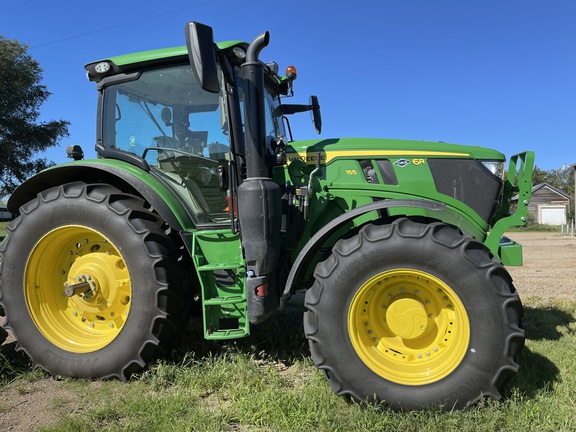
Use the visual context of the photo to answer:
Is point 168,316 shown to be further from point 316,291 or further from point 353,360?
point 353,360

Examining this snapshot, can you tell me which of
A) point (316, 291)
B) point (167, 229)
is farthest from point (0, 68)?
point (316, 291)

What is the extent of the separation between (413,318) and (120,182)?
2.48m

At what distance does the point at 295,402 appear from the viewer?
2.59 meters

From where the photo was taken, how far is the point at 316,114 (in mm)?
4383

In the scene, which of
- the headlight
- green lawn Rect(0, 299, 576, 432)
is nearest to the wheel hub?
green lawn Rect(0, 299, 576, 432)

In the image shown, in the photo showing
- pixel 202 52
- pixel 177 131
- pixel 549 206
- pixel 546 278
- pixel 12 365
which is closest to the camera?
pixel 202 52

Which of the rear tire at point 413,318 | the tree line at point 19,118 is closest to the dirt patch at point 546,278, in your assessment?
the rear tire at point 413,318

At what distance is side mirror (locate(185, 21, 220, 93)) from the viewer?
2.51 metres

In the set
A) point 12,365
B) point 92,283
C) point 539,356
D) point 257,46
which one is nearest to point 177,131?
point 257,46

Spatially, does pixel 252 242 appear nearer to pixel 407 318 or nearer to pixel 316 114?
pixel 407 318

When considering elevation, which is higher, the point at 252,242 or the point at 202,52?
the point at 202,52

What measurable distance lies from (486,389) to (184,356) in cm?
208

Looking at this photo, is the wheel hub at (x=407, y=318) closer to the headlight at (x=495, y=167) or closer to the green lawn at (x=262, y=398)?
the green lawn at (x=262, y=398)

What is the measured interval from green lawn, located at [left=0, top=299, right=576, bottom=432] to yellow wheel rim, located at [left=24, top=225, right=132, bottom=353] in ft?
1.15
